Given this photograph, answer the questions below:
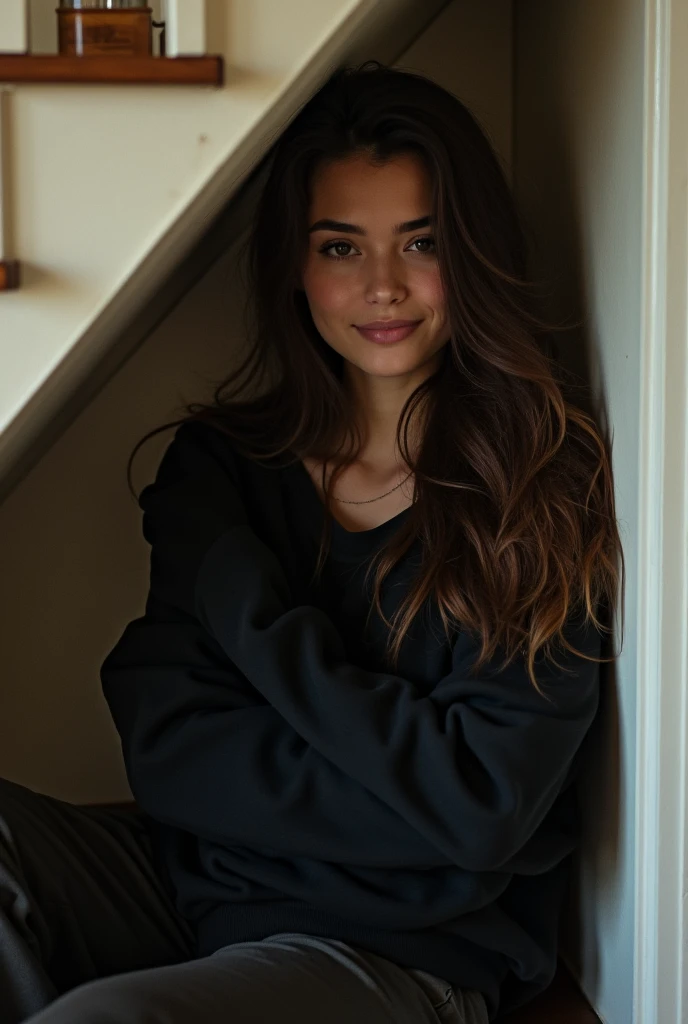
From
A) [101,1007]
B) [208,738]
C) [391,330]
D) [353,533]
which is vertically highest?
[391,330]

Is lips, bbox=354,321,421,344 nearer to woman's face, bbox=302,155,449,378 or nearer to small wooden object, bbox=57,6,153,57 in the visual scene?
woman's face, bbox=302,155,449,378

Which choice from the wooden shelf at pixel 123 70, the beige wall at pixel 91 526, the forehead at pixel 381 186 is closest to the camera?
the wooden shelf at pixel 123 70

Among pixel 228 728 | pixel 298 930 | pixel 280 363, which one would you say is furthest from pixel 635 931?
pixel 280 363

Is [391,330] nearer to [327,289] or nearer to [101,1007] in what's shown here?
[327,289]

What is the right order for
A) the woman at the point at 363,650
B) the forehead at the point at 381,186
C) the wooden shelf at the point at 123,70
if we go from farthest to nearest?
the forehead at the point at 381,186
the woman at the point at 363,650
the wooden shelf at the point at 123,70

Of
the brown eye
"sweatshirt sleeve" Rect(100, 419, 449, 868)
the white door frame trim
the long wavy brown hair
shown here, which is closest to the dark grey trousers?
"sweatshirt sleeve" Rect(100, 419, 449, 868)

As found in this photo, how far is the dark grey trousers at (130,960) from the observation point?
103 centimetres

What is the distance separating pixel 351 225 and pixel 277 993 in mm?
791

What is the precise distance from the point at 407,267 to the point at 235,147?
1.20 ft

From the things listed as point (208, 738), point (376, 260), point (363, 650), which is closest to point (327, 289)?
point (376, 260)

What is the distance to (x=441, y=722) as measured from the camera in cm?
117

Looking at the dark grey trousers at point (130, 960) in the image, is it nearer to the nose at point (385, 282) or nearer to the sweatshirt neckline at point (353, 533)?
the sweatshirt neckline at point (353, 533)

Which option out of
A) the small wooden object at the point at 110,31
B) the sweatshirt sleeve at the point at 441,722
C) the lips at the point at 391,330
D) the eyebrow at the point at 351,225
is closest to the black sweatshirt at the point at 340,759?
the sweatshirt sleeve at the point at 441,722

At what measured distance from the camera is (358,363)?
4.44 feet
